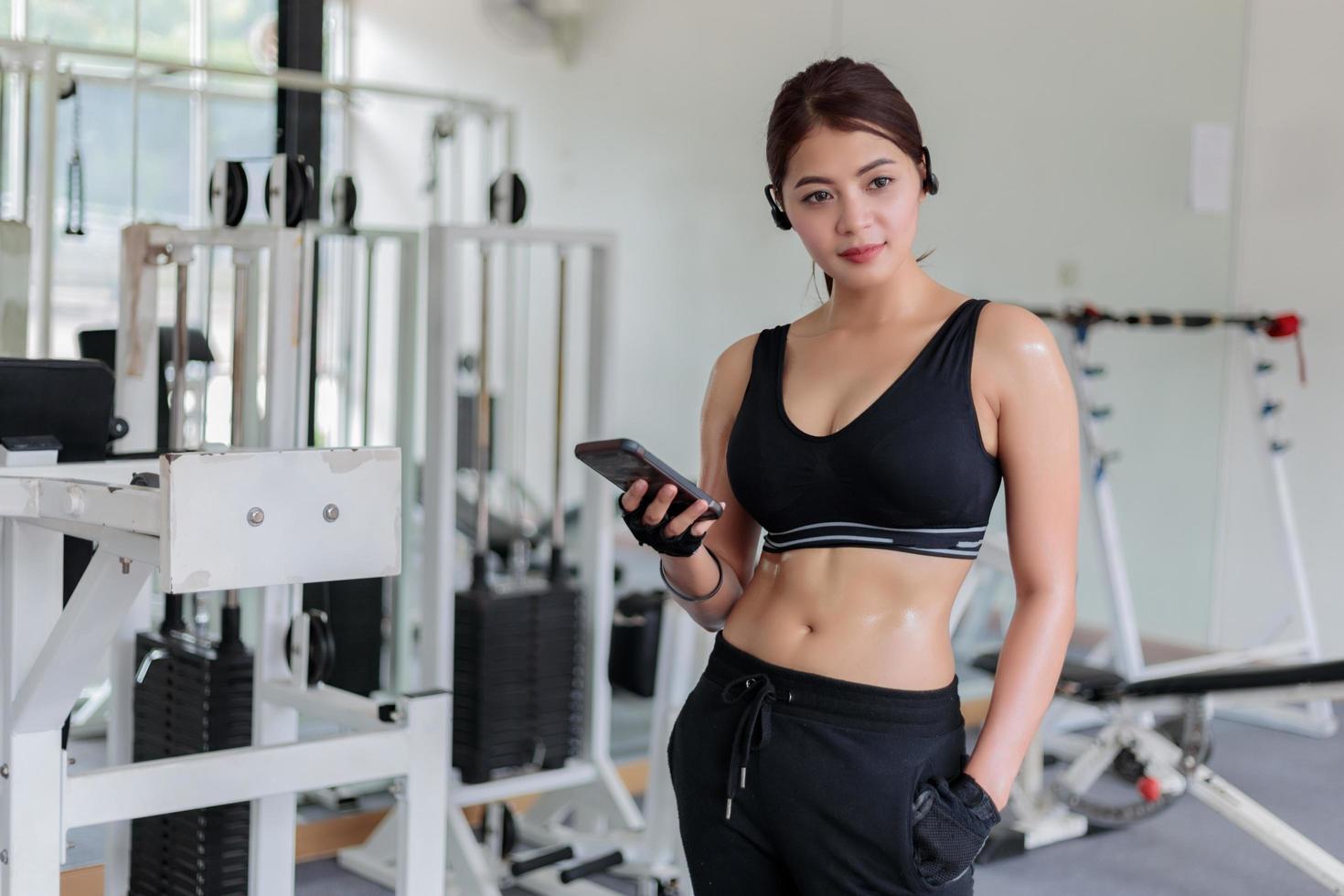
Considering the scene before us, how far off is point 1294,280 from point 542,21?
2.55m

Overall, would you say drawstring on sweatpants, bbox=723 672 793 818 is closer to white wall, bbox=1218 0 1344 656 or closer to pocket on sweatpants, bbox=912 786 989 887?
pocket on sweatpants, bbox=912 786 989 887

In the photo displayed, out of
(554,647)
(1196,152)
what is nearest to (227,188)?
(554,647)

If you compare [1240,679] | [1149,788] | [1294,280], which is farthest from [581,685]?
[1294,280]

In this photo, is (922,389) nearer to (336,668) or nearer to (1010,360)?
(1010,360)

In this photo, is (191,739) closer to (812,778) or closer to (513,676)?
(513,676)

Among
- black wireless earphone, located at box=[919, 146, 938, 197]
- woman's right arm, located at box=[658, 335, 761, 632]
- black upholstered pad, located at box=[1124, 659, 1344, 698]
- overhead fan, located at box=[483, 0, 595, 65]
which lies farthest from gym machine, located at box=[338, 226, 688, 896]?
black wireless earphone, located at box=[919, 146, 938, 197]

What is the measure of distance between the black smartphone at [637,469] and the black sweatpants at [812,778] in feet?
0.61

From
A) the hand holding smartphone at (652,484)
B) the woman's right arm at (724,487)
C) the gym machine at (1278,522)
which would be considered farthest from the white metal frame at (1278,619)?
the hand holding smartphone at (652,484)

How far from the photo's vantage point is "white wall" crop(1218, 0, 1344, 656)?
4504mm

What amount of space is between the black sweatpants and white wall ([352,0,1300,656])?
2.32 meters

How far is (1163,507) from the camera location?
4.66m

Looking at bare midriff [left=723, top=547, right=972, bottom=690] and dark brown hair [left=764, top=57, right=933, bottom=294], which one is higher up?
dark brown hair [left=764, top=57, right=933, bottom=294]

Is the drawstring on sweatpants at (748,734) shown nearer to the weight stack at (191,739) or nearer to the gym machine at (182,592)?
the gym machine at (182,592)

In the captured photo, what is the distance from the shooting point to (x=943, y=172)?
4.13 meters
